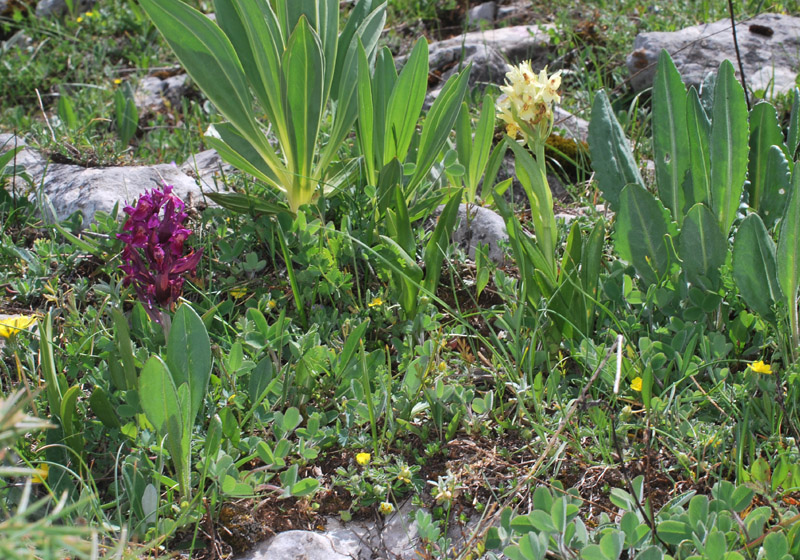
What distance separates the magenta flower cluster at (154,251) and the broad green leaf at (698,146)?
4.87ft

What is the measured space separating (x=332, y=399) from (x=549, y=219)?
779mm

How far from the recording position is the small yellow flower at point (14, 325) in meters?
1.94

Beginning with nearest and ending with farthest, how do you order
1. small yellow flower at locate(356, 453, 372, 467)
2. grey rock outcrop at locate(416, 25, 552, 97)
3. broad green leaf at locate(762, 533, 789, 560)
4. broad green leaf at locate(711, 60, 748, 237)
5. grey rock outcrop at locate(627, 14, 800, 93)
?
broad green leaf at locate(762, 533, 789, 560), small yellow flower at locate(356, 453, 372, 467), broad green leaf at locate(711, 60, 748, 237), grey rock outcrop at locate(627, 14, 800, 93), grey rock outcrop at locate(416, 25, 552, 97)

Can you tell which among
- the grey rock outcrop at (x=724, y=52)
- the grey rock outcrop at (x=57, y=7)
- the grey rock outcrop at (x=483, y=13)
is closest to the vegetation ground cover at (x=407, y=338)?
the grey rock outcrop at (x=724, y=52)

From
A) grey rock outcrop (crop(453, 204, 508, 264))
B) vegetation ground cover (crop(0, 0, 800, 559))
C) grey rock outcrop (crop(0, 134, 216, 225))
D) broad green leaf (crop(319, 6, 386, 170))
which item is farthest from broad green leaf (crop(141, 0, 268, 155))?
grey rock outcrop (crop(453, 204, 508, 264))

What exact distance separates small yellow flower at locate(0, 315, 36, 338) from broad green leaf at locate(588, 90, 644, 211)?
1767 mm

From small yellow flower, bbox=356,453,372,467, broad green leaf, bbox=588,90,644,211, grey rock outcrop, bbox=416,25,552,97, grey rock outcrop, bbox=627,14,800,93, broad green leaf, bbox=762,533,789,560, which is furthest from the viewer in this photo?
grey rock outcrop, bbox=416,25,552,97

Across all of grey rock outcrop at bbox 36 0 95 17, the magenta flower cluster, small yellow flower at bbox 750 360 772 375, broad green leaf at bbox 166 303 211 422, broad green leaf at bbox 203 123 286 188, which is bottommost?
small yellow flower at bbox 750 360 772 375

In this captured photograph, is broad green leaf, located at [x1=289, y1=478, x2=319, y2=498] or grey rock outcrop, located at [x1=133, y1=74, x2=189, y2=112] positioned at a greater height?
grey rock outcrop, located at [x1=133, y1=74, x2=189, y2=112]

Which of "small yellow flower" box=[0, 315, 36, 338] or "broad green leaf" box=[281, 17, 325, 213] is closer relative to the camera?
"small yellow flower" box=[0, 315, 36, 338]

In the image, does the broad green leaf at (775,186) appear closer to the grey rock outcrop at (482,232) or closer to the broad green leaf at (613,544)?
the grey rock outcrop at (482,232)

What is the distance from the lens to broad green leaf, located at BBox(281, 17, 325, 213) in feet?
7.06

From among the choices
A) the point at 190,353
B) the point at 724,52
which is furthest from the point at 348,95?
the point at 724,52

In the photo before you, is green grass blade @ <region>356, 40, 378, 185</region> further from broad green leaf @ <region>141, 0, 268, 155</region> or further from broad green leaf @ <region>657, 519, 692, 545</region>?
broad green leaf @ <region>657, 519, 692, 545</region>
